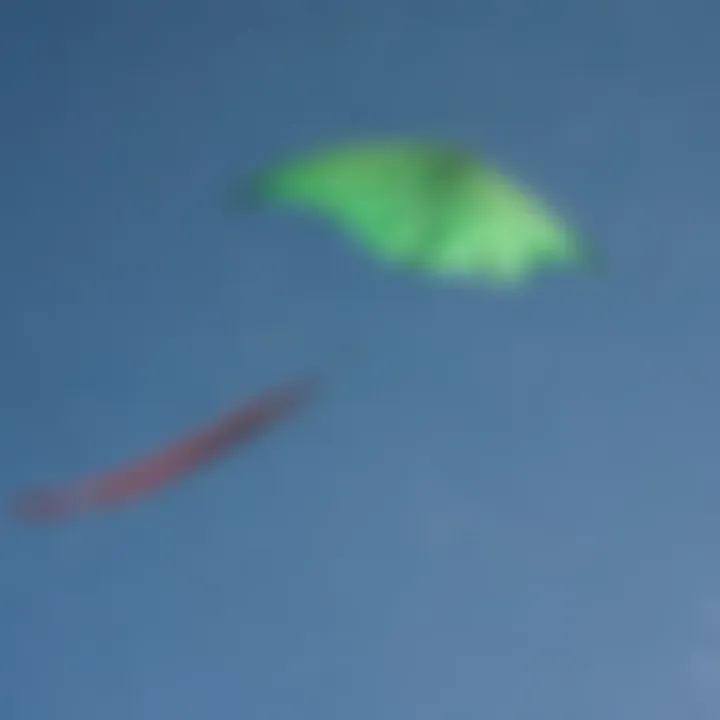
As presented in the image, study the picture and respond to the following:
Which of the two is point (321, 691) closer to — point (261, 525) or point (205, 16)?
point (261, 525)

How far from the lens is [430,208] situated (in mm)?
1106

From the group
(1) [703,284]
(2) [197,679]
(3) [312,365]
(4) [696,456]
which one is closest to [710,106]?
(1) [703,284]

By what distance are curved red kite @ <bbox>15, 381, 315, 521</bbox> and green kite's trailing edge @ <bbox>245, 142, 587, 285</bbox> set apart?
0.18m

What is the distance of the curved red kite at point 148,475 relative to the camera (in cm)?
106

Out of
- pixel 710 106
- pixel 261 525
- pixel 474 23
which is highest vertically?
pixel 474 23

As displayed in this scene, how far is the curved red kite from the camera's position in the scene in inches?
41.8

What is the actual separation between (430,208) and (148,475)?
1.01 ft

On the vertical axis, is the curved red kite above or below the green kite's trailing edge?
below

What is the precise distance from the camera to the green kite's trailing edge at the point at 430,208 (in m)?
1.10

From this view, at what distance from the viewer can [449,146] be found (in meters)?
1.13

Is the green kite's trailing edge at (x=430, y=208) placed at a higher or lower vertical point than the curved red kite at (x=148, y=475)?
higher

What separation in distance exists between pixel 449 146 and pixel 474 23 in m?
0.11

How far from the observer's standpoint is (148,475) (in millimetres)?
1063

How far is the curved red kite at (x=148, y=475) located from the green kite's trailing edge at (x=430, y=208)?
177 mm
